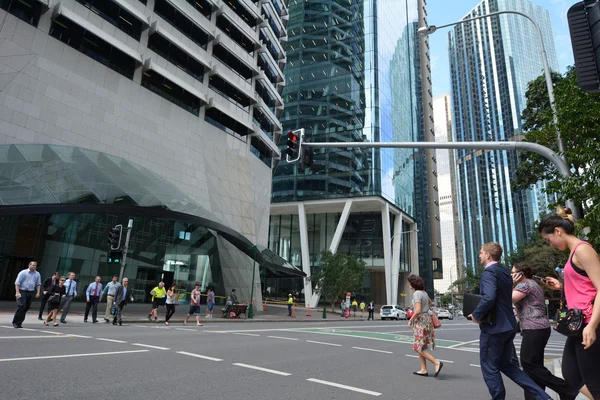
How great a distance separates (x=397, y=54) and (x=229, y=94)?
136 feet

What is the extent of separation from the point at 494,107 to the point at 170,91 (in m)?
111

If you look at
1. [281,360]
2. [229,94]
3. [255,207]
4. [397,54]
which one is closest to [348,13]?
[397,54]

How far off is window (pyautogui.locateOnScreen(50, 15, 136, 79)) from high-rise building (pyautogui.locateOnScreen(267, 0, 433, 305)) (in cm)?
2984

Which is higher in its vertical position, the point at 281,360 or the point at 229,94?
the point at 229,94

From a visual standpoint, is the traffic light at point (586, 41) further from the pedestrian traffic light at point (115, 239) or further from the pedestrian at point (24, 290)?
the pedestrian traffic light at point (115, 239)

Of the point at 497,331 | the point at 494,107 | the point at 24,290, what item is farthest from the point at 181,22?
the point at 494,107

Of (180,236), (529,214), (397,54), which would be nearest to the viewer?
(180,236)

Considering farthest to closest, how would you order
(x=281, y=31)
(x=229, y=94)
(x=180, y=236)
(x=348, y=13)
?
(x=348, y=13), (x=281, y=31), (x=229, y=94), (x=180, y=236)

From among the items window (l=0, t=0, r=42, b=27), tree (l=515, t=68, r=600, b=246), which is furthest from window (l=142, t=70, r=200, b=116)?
tree (l=515, t=68, r=600, b=246)

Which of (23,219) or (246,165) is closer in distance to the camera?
(23,219)

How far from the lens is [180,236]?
27.5 m

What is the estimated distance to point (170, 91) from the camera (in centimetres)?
2969

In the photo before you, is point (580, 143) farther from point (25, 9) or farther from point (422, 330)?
point (25, 9)

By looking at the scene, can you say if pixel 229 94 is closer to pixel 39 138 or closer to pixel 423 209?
pixel 39 138
